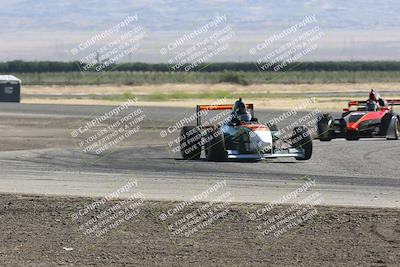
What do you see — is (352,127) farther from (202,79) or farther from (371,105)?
(202,79)

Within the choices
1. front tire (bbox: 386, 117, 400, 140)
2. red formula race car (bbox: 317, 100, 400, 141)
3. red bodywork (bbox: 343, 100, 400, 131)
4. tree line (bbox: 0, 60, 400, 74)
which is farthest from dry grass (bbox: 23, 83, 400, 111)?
tree line (bbox: 0, 60, 400, 74)

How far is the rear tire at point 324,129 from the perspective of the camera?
98.9 ft

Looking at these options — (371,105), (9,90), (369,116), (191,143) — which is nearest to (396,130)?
(369,116)

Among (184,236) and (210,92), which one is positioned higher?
(184,236)

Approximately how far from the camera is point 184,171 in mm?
21906

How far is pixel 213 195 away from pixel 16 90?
153 feet

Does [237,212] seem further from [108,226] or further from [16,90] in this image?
[16,90]

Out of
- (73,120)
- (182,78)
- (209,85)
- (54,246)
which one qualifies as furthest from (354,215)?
(182,78)

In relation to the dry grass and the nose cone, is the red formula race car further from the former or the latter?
the dry grass

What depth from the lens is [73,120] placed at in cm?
4438

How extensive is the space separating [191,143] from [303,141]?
2.67 meters

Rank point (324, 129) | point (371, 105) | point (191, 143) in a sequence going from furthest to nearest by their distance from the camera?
point (371, 105), point (324, 129), point (191, 143)

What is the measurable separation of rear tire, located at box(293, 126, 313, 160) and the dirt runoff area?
8225 mm

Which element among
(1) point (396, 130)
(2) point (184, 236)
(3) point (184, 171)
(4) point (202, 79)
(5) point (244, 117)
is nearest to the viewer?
(2) point (184, 236)
